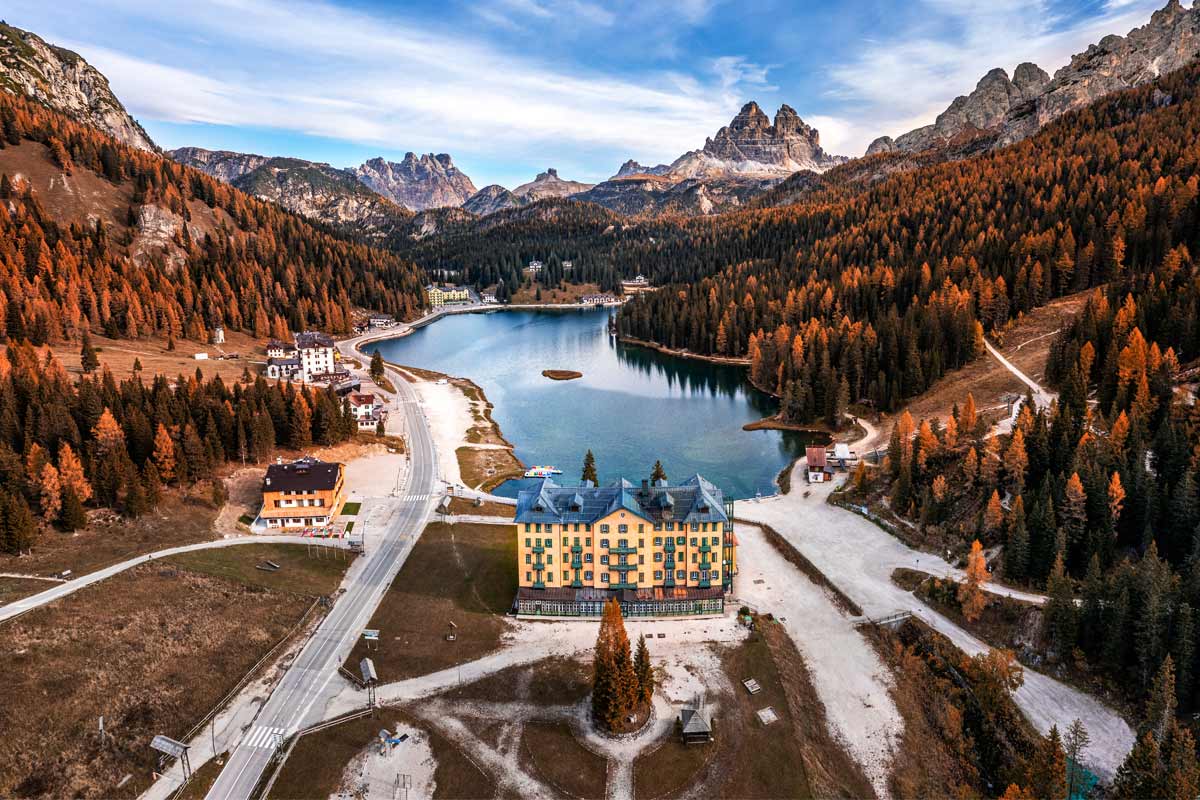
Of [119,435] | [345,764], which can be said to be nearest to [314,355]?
[119,435]

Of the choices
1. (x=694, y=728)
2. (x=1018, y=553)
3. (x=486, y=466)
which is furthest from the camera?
(x=486, y=466)

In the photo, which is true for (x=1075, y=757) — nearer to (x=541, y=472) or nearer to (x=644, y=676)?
(x=644, y=676)

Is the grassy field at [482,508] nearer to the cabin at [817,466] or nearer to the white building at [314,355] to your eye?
the cabin at [817,466]

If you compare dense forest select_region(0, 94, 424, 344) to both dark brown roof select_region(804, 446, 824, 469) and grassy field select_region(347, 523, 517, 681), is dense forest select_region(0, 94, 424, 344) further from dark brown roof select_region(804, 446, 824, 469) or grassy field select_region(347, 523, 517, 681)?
dark brown roof select_region(804, 446, 824, 469)

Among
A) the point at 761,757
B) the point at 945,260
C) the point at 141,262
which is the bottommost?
the point at 761,757

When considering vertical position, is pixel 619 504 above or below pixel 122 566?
above

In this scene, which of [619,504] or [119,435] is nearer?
[619,504]
